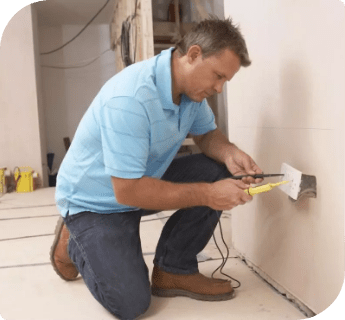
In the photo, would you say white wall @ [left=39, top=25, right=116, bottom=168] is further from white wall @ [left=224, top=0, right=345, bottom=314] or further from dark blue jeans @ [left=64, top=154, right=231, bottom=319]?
dark blue jeans @ [left=64, top=154, right=231, bottom=319]

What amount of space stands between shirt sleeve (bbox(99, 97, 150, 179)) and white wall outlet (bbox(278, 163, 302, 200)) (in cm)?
46

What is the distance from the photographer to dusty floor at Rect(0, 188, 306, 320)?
4.36ft

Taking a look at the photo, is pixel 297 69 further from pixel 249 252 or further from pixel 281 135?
pixel 249 252

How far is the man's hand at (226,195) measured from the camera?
1246 millimetres

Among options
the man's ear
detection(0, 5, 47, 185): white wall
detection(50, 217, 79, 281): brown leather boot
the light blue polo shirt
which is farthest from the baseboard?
→ detection(0, 5, 47, 185): white wall

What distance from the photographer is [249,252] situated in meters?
1.74

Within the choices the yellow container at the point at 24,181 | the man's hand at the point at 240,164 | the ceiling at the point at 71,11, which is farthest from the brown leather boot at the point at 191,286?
the ceiling at the point at 71,11

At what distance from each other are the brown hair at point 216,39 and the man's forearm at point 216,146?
0.37 m

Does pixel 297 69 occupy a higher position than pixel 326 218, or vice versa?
pixel 297 69

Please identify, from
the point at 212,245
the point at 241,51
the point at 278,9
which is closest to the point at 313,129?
the point at 241,51

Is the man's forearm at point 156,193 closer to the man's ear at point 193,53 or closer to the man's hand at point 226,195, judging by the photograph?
the man's hand at point 226,195

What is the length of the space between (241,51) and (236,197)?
436 mm

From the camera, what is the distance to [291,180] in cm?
126

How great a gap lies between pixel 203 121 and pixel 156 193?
0.50 meters
